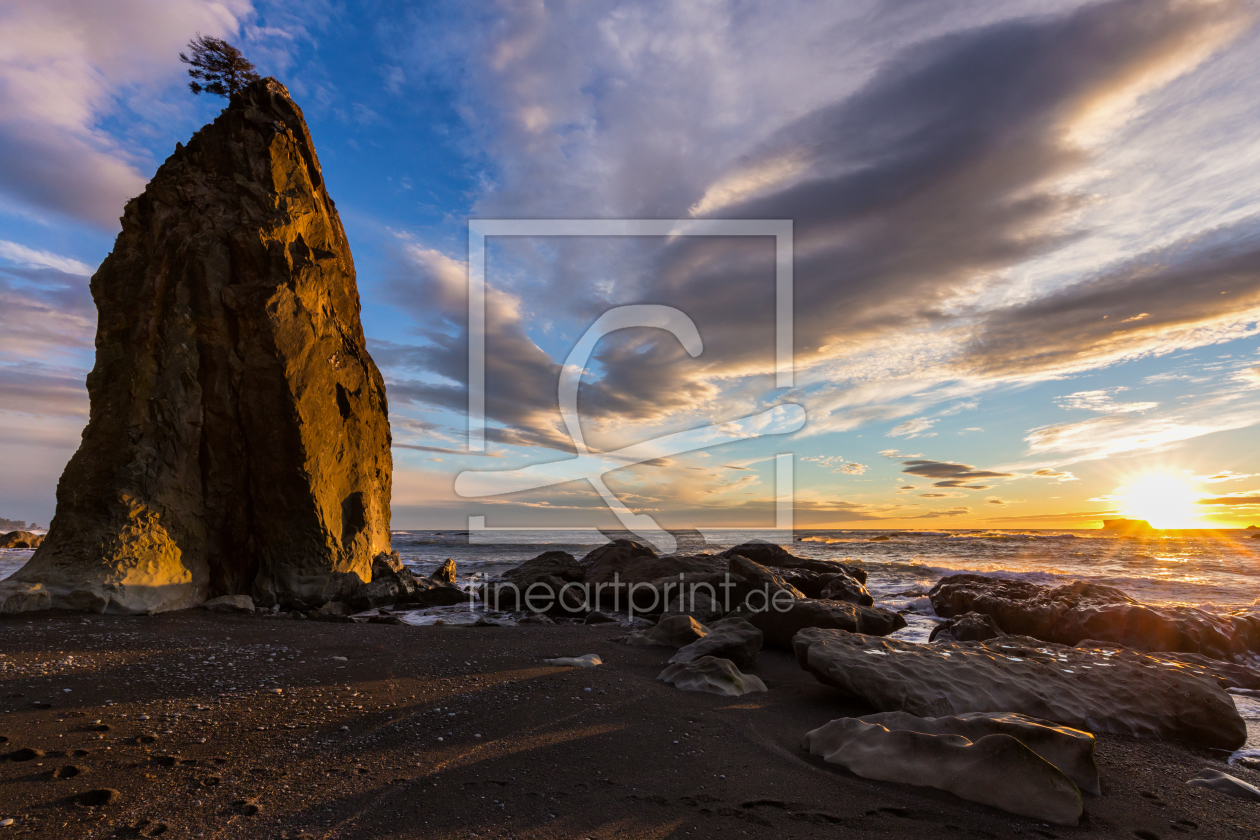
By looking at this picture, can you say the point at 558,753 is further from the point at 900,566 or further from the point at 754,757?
the point at 900,566

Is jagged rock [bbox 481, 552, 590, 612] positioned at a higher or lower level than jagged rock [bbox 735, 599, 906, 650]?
lower

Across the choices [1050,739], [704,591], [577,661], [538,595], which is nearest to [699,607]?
[704,591]

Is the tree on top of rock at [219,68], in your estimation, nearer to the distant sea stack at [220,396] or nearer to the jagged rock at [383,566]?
the distant sea stack at [220,396]

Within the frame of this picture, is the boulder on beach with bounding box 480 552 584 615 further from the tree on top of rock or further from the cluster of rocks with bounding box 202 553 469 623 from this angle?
the tree on top of rock

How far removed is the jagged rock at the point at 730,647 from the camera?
7.02m

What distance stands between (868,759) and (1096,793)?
1.53 metres

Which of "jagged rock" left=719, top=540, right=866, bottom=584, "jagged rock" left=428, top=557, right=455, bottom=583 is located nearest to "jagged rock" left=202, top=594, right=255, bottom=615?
"jagged rock" left=428, top=557, right=455, bottom=583

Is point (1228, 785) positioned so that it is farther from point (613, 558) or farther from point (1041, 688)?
point (613, 558)

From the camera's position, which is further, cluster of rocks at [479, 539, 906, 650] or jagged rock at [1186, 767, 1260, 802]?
cluster of rocks at [479, 539, 906, 650]

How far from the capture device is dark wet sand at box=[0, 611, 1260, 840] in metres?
3.03

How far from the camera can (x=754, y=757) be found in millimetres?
4121

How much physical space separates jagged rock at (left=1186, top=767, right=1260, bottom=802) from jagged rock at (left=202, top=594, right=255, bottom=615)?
12330 mm

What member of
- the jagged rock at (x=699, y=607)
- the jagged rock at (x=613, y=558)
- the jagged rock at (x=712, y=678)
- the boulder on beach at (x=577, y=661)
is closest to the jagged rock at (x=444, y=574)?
the jagged rock at (x=613, y=558)

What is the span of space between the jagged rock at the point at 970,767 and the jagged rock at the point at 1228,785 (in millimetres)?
1559
